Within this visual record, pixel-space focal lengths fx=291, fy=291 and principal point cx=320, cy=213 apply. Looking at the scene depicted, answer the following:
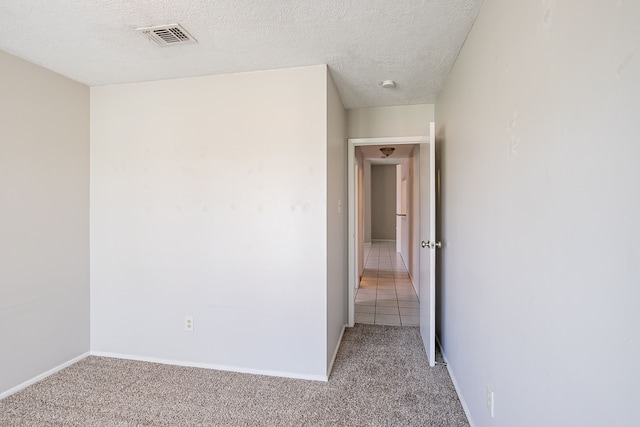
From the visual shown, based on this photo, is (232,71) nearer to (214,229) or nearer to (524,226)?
(214,229)

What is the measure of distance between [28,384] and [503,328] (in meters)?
3.09

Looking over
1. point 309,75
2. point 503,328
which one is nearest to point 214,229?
point 309,75

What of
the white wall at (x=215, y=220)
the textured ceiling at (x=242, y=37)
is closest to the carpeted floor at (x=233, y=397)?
the white wall at (x=215, y=220)

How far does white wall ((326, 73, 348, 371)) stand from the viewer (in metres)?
2.25

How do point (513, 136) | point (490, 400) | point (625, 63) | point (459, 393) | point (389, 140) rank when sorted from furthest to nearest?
1. point (389, 140)
2. point (459, 393)
3. point (490, 400)
4. point (513, 136)
5. point (625, 63)

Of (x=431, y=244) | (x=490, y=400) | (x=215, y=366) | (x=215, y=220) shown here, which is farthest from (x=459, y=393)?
(x=215, y=220)

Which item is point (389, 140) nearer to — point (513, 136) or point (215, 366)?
point (513, 136)

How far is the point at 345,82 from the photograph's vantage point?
2.48m

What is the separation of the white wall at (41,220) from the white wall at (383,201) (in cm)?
808

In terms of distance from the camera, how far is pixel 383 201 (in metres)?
9.63

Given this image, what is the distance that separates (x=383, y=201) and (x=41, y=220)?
28.1 feet

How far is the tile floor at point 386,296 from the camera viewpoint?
3369mm

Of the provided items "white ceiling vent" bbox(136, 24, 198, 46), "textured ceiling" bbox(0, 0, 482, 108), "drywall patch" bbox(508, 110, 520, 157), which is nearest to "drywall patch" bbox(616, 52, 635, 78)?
"drywall patch" bbox(508, 110, 520, 157)

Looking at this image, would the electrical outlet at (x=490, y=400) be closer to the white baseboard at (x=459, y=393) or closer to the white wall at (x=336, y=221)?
the white baseboard at (x=459, y=393)
